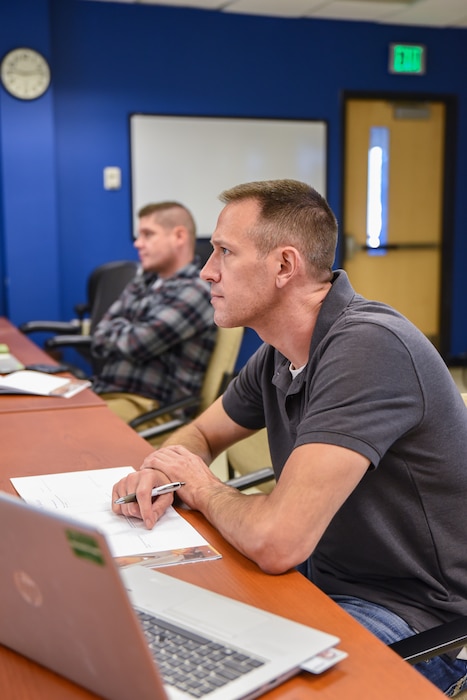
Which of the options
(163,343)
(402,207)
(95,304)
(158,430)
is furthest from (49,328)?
(402,207)

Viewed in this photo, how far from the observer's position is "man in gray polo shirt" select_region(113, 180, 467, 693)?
4.04ft

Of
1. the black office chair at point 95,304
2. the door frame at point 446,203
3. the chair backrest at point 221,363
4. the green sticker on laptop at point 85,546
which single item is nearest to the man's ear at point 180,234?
the chair backrest at point 221,363

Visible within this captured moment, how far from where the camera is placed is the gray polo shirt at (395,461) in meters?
1.28

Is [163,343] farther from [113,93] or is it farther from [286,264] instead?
[113,93]

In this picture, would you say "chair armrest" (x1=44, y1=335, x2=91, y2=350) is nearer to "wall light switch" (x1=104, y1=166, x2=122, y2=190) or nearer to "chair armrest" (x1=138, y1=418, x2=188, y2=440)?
"chair armrest" (x1=138, y1=418, x2=188, y2=440)

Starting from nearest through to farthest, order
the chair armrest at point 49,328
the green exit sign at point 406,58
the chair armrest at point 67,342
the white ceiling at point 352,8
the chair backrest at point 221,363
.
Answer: the chair backrest at point 221,363 < the chair armrest at point 67,342 < the chair armrest at point 49,328 < the white ceiling at point 352,8 < the green exit sign at point 406,58

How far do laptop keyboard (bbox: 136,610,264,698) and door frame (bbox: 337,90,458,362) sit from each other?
18.9ft

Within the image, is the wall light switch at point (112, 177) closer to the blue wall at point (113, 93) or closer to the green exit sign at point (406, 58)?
the blue wall at point (113, 93)

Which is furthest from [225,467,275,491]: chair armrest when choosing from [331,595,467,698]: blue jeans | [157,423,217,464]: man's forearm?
[331,595,467,698]: blue jeans

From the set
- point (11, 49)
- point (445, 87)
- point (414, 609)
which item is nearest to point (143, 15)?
point (11, 49)

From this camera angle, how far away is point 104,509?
146 cm

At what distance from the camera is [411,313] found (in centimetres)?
694

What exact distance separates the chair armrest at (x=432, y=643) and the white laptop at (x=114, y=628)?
24 cm

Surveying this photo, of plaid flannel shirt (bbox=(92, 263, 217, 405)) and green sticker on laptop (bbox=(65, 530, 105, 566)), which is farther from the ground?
green sticker on laptop (bbox=(65, 530, 105, 566))
